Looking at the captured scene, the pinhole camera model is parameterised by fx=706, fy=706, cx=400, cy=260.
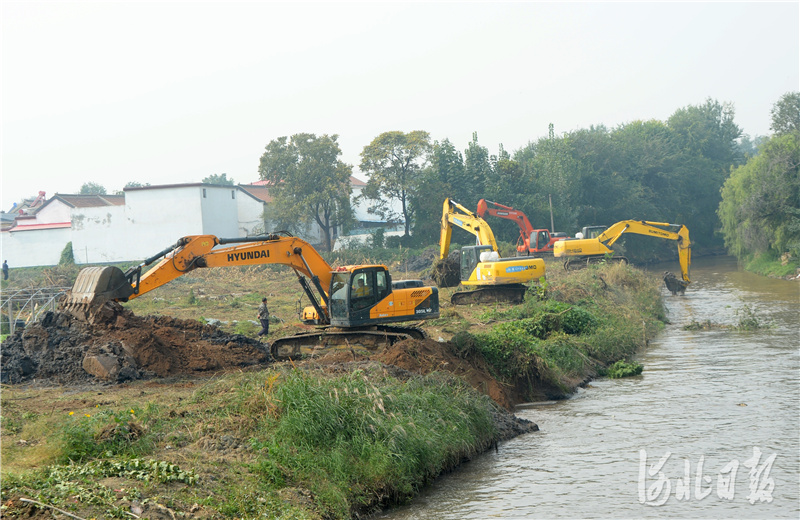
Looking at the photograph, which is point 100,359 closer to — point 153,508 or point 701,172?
point 153,508

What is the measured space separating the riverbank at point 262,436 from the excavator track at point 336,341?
4.92 ft

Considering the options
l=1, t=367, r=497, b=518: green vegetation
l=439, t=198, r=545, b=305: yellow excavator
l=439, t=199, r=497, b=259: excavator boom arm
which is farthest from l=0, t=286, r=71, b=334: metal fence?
l=439, t=199, r=497, b=259: excavator boom arm

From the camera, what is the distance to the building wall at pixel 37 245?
50.9 metres

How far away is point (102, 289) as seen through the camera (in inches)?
598

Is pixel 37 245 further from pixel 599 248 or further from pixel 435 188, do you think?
pixel 599 248

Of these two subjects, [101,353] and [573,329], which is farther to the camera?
[573,329]

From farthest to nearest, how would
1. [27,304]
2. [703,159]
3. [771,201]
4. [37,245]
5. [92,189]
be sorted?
1. [92,189]
2. [703,159]
3. [37,245]
4. [771,201]
5. [27,304]

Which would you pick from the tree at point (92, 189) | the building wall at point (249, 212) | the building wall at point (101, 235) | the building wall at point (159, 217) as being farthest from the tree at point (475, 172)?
the tree at point (92, 189)

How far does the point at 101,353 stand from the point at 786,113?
207ft

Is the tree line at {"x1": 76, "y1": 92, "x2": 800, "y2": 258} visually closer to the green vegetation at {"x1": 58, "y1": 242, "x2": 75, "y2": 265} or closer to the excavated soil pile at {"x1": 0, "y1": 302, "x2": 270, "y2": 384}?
the green vegetation at {"x1": 58, "y1": 242, "x2": 75, "y2": 265}

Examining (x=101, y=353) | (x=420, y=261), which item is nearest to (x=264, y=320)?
(x=101, y=353)

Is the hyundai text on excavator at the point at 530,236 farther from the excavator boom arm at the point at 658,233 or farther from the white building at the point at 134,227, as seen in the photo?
the white building at the point at 134,227

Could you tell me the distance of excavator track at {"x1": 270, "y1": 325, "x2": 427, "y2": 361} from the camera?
1684 centimetres

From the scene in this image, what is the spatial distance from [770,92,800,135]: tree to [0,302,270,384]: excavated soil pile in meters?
59.9
